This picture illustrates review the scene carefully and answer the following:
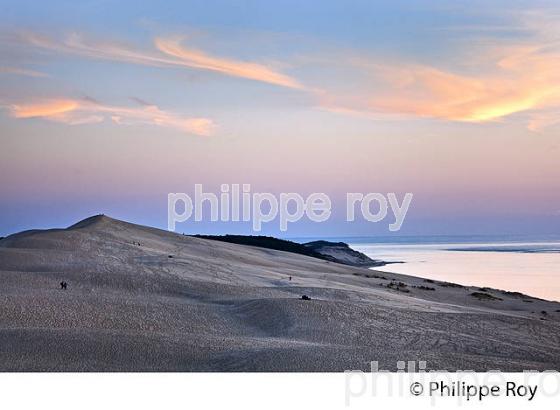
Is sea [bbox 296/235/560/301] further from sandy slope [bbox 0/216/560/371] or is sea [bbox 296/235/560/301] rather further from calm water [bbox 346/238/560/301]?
sandy slope [bbox 0/216/560/371]

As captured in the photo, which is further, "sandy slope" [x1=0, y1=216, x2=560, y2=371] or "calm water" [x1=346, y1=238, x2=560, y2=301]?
"calm water" [x1=346, y1=238, x2=560, y2=301]

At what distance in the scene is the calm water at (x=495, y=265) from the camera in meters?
11.1

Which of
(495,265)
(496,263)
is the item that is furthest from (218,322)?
(496,263)

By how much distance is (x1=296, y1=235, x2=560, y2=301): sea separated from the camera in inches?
440

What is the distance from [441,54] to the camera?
8.26m

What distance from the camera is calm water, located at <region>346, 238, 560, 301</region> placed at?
36.4 ft

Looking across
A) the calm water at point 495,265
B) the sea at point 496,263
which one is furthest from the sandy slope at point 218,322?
the sea at point 496,263

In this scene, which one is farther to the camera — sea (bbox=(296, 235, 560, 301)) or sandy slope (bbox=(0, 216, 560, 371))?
sea (bbox=(296, 235, 560, 301))

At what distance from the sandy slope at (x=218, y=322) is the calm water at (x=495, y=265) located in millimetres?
2058

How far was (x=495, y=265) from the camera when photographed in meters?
Answer: 14.4

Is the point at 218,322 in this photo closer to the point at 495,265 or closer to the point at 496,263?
the point at 495,265

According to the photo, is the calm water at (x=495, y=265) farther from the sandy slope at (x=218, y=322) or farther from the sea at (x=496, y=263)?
the sandy slope at (x=218, y=322)

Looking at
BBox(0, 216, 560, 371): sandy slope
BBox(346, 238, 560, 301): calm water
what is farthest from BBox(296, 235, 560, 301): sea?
BBox(0, 216, 560, 371): sandy slope

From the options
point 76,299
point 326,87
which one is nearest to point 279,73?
point 326,87
